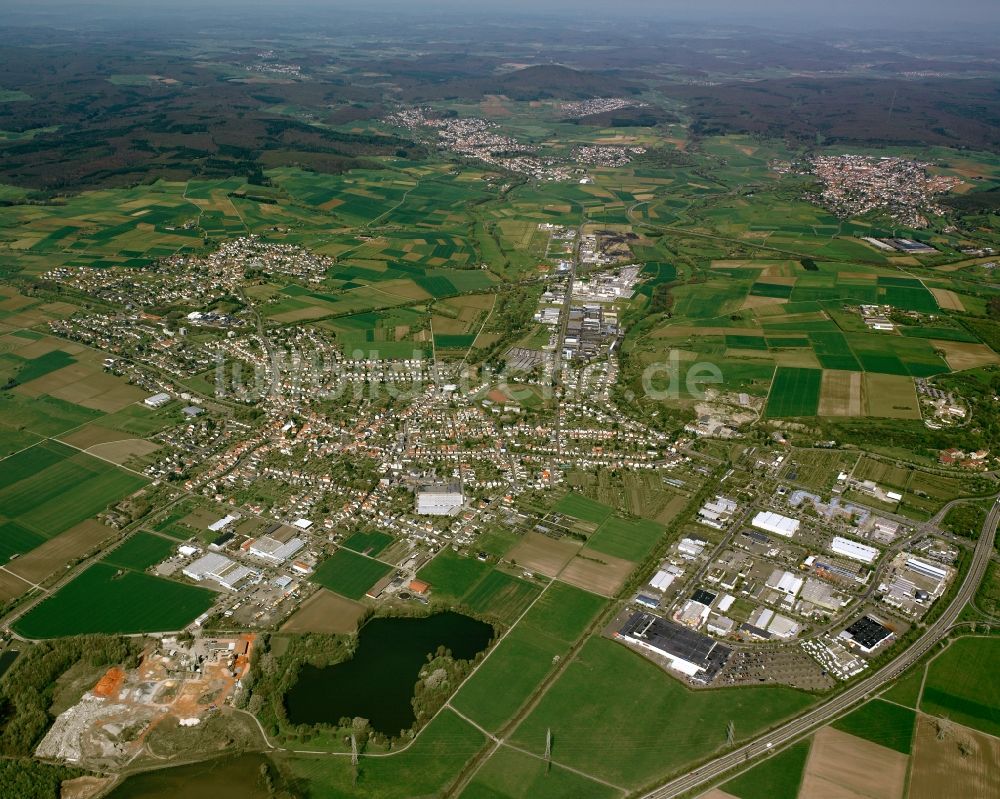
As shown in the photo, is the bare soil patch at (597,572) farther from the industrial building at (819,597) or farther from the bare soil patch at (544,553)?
the industrial building at (819,597)

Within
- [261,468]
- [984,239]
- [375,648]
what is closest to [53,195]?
[261,468]

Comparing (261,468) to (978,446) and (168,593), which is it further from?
(978,446)

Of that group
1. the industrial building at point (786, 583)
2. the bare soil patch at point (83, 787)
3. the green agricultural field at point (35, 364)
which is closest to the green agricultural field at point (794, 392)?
the industrial building at point (786, 583)

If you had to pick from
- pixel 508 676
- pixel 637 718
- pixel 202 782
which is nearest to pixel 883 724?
pixel 637 718

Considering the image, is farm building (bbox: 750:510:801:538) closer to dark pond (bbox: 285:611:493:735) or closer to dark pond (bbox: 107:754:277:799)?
dark pond (bbox: 285:611:493:735)

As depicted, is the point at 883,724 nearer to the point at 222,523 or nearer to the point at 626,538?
the point at 626,538
